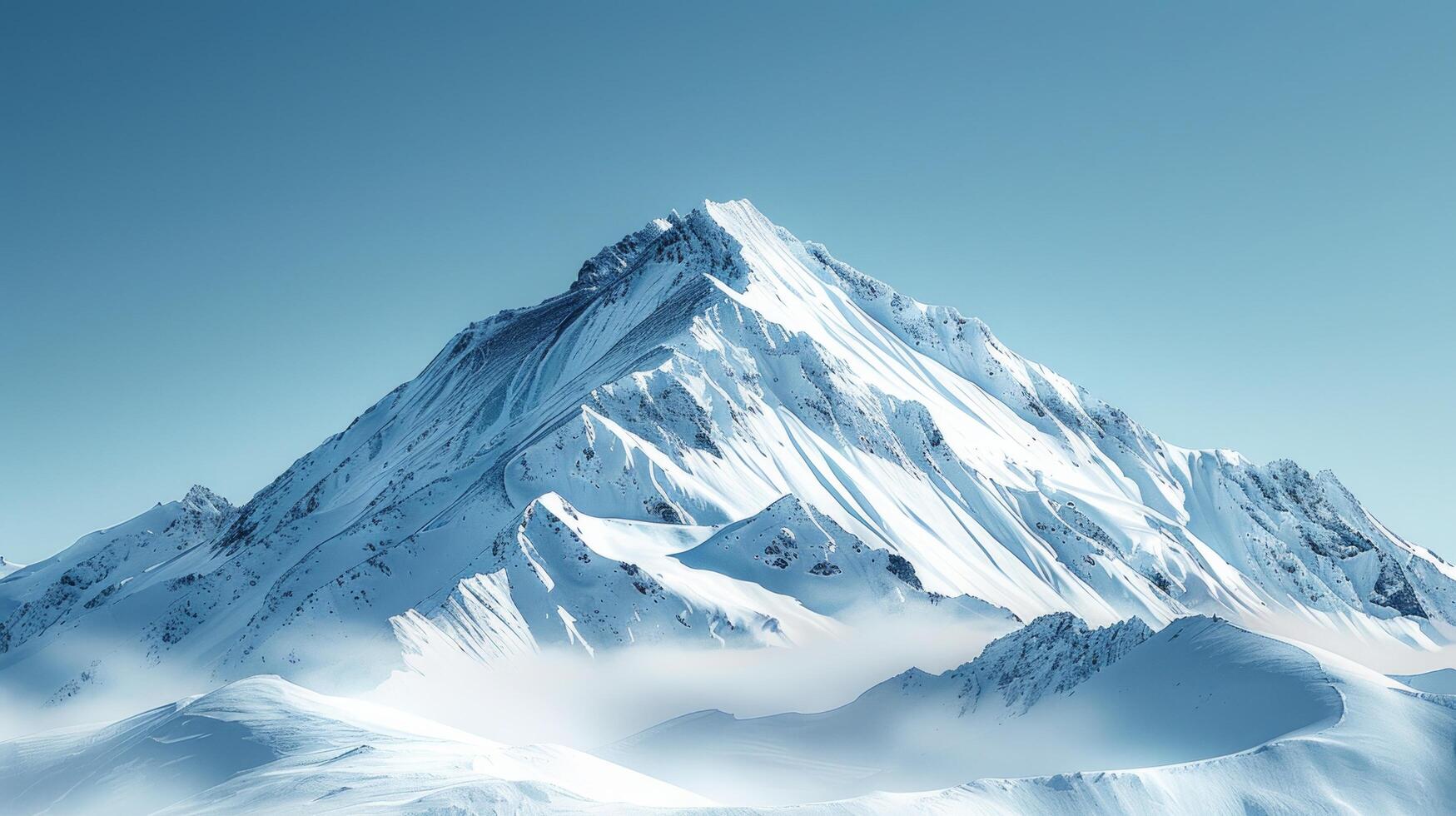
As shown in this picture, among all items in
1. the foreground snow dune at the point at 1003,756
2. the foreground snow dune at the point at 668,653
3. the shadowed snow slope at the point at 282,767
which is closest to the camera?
the shadowed snow slope at the point at 282,767

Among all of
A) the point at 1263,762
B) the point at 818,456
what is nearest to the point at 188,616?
the point at 818,456

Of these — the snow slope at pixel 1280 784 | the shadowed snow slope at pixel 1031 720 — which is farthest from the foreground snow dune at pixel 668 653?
the shadowed snow slope at pixel 1031 720

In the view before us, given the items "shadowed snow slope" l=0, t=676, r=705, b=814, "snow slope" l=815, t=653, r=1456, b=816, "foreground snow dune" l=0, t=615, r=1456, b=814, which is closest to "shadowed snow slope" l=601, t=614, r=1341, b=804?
"foreground snow dune" l=0, t=615, r=1456, b=814

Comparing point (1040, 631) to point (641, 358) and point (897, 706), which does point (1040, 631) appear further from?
point (641, 358)

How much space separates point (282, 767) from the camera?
60.3 metres

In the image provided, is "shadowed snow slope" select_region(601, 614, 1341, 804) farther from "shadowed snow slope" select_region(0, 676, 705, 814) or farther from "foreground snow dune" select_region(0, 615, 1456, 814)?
"shadowed snow slope" select_region(0, 676, 705, 814)

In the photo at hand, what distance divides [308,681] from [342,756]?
49856mm

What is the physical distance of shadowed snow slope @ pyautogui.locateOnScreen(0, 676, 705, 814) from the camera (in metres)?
53.2

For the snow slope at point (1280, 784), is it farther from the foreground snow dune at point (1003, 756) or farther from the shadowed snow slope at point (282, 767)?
the shadowed snow slope at point (282, 767)

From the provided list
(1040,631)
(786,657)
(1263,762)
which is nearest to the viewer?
(1263,762)

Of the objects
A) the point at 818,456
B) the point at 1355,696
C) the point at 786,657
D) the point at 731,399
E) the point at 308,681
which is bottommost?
the point at 1355,696

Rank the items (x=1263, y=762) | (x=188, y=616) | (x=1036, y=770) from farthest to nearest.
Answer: (x=188, y=616), (x=1036, y=770), (x=1263, y=762)

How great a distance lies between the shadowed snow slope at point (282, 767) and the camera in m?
53.2

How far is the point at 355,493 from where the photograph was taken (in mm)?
196375
